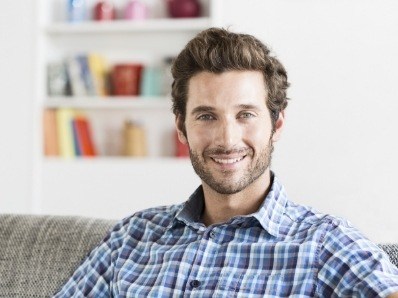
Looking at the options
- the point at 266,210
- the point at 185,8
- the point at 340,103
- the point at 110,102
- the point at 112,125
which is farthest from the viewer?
the point at 112,125

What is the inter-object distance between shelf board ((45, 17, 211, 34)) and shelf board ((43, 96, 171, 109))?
0.39 m

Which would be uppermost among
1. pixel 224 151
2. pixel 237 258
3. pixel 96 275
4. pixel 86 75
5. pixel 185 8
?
pixel 185 8

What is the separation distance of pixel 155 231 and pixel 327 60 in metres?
2.36

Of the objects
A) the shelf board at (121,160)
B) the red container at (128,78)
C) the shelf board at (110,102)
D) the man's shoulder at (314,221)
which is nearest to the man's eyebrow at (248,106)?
the man's shoulder at (314,221)

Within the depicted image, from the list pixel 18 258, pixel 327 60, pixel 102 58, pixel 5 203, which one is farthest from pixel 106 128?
pixel 18 258

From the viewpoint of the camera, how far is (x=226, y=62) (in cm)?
170

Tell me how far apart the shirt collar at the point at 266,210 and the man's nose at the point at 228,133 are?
0.15 meters

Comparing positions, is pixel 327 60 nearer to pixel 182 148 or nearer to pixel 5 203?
pixel 182 148

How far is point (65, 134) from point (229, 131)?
2.84 meters

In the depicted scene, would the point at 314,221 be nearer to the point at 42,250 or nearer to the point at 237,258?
the point at 237,258

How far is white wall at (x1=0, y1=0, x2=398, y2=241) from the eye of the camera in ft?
12.6

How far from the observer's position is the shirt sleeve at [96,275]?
1.76 metres

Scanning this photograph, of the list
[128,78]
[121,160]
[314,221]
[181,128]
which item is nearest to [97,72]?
[128,78]

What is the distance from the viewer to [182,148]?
429 cm
